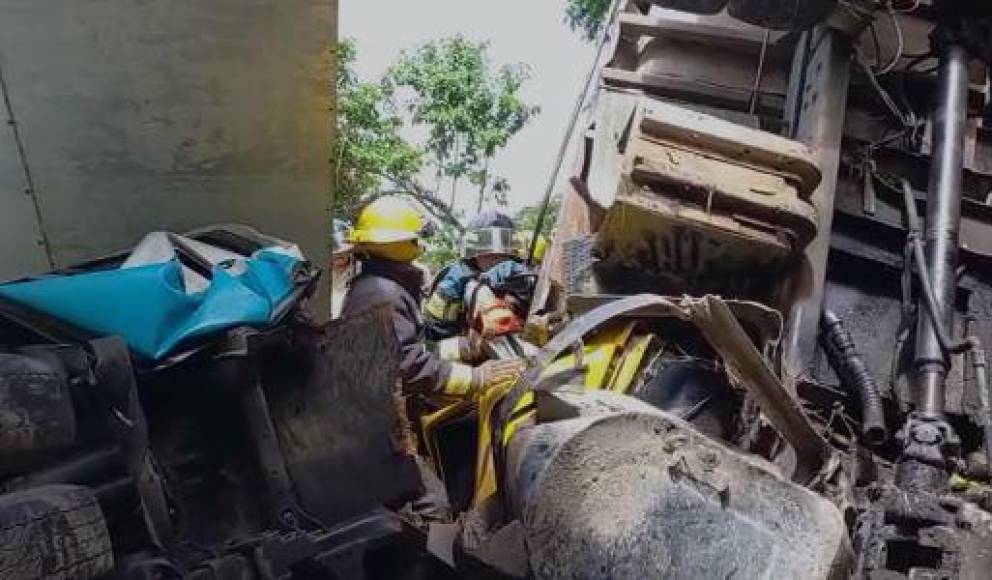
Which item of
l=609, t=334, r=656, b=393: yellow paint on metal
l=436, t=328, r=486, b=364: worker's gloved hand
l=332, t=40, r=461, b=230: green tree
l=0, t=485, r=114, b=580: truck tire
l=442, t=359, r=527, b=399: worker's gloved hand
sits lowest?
l=332, t=40, r=461, b=230: green tree

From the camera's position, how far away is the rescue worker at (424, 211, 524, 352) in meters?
5.09

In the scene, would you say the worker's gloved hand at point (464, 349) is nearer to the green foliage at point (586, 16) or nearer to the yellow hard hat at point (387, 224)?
the yellow hard hat at point (387, 224)

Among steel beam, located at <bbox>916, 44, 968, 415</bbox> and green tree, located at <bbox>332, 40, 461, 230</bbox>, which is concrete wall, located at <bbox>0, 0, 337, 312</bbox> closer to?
steel beam, located at <bbox>916, 44, 968, 415</bbox>

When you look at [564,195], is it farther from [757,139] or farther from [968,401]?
[968,401]

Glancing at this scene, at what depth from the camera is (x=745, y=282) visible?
4406mm

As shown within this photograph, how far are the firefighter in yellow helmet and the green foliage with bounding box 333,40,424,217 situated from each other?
29.8 feet

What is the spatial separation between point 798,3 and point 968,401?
1.95 m

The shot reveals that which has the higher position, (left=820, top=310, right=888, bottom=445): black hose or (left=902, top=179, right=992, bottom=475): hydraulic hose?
(left=902, top=179, right=992, bottom=475): hydraulic hose

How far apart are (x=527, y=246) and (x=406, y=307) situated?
7.47 feet

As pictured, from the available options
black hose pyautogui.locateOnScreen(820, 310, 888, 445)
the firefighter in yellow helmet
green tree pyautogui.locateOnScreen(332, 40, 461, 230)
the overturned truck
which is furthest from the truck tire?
green tree pyautogui.locateOnScreen(332, 40, 461, 230)

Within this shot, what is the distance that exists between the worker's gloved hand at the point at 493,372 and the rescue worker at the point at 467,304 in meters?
0.58

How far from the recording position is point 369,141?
48.0 ft

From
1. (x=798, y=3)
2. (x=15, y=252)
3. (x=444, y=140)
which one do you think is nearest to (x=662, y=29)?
(x=798, y=3)

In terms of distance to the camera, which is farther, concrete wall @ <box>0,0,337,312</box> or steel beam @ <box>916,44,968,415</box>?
steel beam @ <box>916,44,968,415</box>
